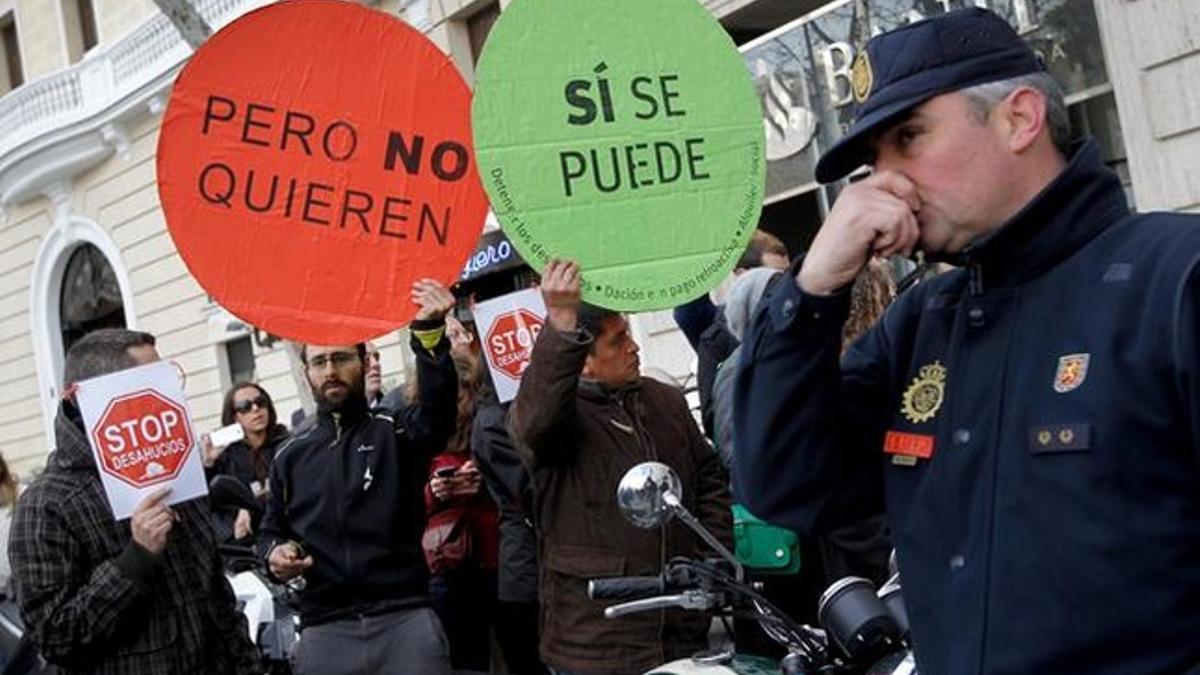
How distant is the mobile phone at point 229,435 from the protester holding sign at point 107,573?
13.5 ft

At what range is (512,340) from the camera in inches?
203

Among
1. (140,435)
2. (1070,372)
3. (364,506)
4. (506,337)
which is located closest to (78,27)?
(506,337)

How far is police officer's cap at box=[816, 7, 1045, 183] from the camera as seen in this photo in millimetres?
1771

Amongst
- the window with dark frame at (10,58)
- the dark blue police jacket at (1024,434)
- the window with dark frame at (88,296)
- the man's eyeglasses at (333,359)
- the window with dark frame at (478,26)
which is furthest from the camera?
the window with dark frame at (10,58)

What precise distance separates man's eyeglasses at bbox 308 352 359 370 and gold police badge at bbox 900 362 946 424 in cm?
317

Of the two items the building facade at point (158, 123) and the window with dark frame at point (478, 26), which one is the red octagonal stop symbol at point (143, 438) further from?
the window with dark frame at point (478, 26)

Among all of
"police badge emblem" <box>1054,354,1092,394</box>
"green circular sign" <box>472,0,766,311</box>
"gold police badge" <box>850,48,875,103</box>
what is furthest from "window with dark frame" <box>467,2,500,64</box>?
"police badge emblem" <box>1054,354,1092,394</box>

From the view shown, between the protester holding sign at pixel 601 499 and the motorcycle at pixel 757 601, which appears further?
the protester holding sign at pixel 601 499

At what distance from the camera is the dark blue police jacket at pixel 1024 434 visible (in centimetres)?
156

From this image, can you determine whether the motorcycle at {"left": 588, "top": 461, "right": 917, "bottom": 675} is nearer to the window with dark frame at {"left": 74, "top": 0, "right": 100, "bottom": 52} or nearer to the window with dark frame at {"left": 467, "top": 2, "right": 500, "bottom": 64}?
the window with dark frame at {"left": 467, "top": 2, "right": 500, "bottom": 64}

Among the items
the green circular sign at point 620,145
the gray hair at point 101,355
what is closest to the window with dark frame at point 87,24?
the gray hair at point 101,355

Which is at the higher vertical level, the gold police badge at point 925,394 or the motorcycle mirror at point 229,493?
the gold police badge at point 925,394

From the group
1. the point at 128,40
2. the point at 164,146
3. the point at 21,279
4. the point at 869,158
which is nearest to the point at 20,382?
the point at 21,279

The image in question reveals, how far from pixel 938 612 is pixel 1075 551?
9.4 inches
